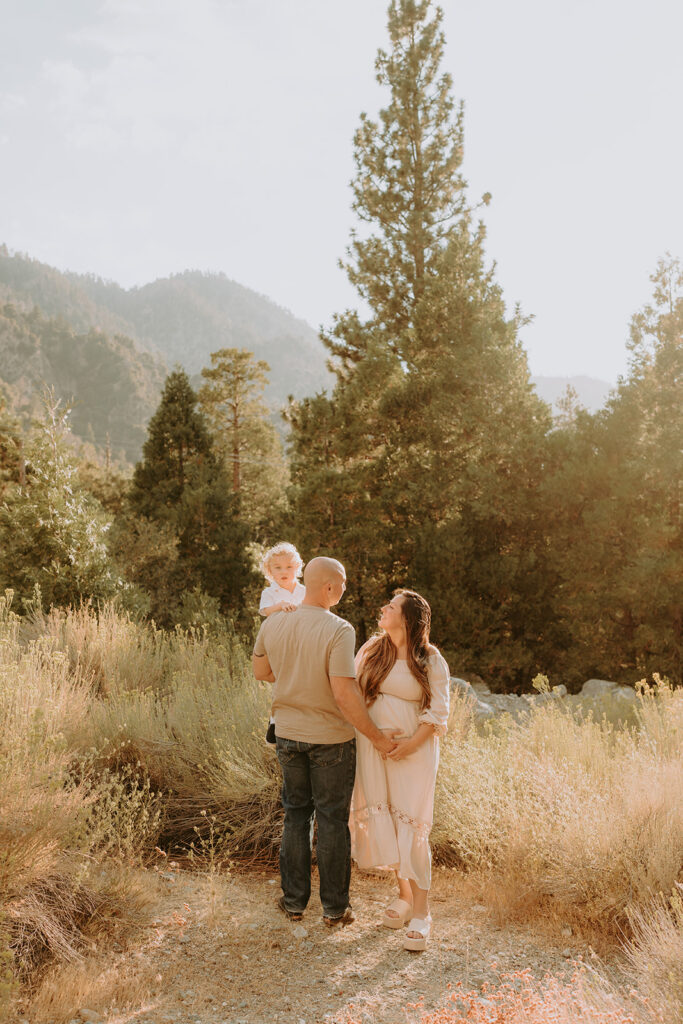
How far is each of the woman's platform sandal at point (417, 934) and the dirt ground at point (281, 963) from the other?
5cm

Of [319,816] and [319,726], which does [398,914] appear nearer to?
[319,816]

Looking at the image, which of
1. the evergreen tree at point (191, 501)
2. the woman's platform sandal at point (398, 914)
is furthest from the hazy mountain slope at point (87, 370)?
the woman's platform sandal at point (398, 914)

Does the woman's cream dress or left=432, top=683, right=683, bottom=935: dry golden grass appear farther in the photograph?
left=432, top=683, right=683, bottom=935: dry golden grass

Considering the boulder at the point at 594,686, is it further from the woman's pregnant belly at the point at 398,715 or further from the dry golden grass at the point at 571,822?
the woman's pregnant belly at the point at 398,715

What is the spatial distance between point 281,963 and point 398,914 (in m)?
0.68

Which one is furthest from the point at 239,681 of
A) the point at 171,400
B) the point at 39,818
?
the point at 171,400

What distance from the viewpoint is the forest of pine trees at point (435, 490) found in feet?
39.6

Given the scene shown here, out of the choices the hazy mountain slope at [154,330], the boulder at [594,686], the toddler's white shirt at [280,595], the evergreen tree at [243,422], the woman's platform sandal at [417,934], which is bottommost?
the boulder at [594,686]

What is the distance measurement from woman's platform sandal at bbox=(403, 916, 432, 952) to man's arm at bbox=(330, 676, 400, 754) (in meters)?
0.83

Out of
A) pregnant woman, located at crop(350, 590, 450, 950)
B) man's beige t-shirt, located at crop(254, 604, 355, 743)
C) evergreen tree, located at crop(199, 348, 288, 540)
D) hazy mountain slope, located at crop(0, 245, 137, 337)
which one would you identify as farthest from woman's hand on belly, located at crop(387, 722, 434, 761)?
hazy mountain slope, located at crop(0, 245, 137, 337)

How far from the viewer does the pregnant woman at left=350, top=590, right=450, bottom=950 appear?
3.51 metres

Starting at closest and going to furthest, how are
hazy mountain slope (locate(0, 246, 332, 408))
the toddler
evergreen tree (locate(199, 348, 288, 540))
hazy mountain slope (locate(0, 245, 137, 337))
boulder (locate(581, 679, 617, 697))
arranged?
the toddler
boulder (locate(581, 679, 617, 697))
evergreen tree (locate(199, 348, 288, 540))
hazy mountain slope (locate(0, 245, 137, 337))
hazy mountain slope (locate(0, 246, 332, 408))

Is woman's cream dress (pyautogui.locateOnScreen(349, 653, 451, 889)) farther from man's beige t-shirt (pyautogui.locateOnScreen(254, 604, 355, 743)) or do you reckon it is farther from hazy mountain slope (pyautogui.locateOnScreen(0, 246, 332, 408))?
hazy mountain slope (pyautogui.locateOnScreen(0, 246, 332, 408))

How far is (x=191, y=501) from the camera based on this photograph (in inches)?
762
